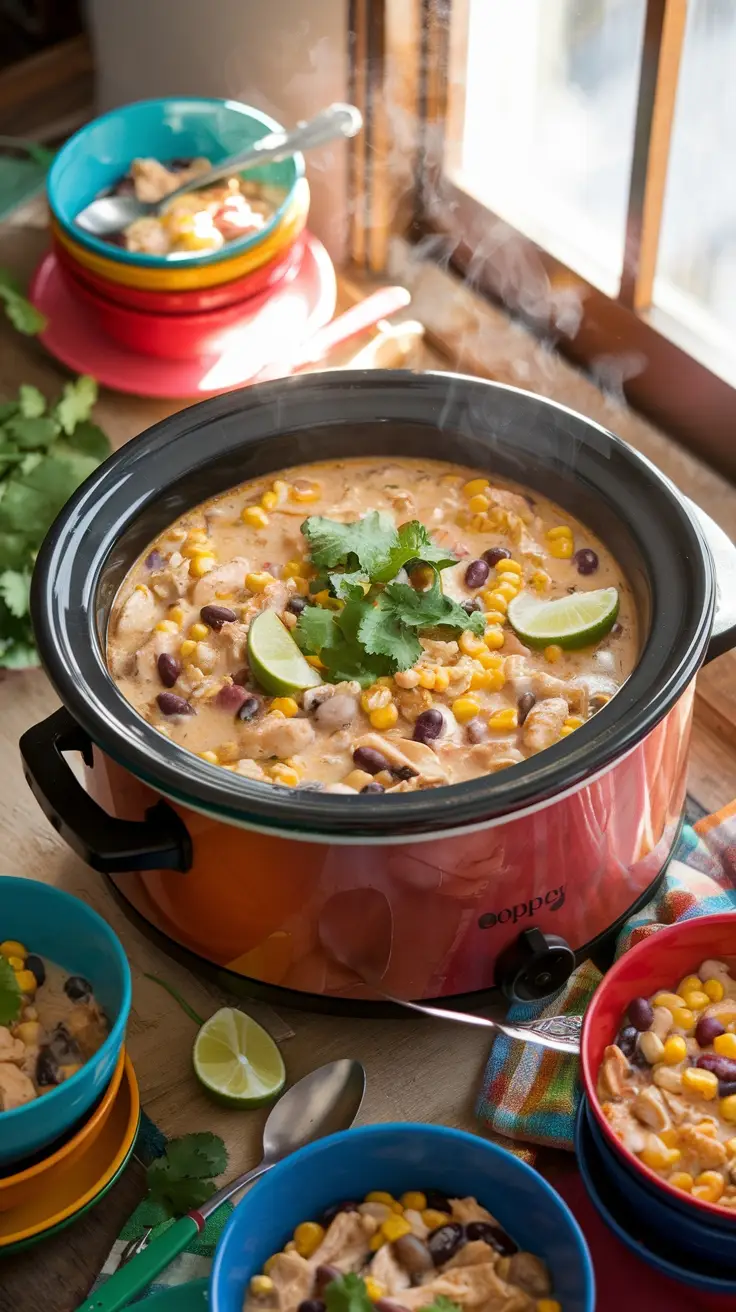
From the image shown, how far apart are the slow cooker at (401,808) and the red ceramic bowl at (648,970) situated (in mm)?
133

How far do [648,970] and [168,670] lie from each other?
0.78 meters

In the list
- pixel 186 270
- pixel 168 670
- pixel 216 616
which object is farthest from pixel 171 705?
pixel 186 270

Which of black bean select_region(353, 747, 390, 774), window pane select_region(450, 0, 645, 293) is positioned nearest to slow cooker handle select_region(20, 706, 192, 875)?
black bean select_region(353, 747, 390, 774)

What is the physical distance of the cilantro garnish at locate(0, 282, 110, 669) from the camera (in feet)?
8.25

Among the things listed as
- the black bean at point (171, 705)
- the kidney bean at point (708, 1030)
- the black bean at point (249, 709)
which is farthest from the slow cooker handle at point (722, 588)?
the black bean at point (171, 705)

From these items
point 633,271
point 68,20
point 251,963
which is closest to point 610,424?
point 633,271

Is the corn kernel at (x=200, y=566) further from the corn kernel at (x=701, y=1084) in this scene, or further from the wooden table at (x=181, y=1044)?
the corn kernel at (x=701, y=1084)

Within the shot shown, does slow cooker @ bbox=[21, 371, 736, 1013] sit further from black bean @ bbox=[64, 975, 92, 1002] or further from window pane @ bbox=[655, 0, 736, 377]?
window pane @ bbox=[655, 0, 736, 377]

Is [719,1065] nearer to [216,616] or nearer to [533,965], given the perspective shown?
[533,965]

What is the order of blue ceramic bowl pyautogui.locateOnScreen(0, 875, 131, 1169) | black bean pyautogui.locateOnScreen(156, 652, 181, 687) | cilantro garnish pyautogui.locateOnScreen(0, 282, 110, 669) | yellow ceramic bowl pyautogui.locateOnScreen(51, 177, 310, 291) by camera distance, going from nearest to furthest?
blue ceramic bowl pyautogui.locateOnScreen(0, 875, 131, 1169) → black bean pyautogui.locateOnScreen(156, 652, 181, 687) → cilantro garnish pyautogui.locateOnScreen(0, 282, 110, 669) → yellow ceramic bowl pyautogui.locateOnScreen(51, 177, 310, 291)

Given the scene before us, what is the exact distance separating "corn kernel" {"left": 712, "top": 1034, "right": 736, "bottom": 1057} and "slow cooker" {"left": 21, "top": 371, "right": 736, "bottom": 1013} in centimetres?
23

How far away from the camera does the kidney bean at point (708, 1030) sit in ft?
5.76

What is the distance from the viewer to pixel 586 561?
224cm

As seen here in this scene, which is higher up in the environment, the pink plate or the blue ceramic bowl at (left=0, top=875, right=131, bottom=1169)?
the pink plate
